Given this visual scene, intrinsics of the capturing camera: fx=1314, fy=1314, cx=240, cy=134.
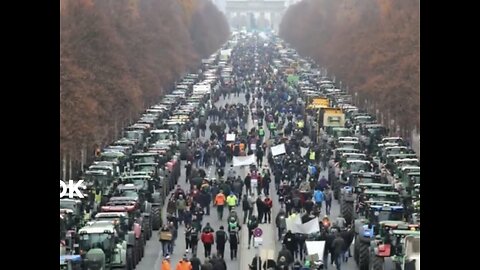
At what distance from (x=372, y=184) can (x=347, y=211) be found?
71.6 inches

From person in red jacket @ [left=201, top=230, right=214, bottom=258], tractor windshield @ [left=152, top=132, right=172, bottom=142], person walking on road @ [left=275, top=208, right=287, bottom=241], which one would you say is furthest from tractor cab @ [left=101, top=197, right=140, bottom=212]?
tractor windshield @ [left=152, top=132, right=172, bottom=142]

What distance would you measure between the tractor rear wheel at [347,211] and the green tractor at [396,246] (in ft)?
19.7

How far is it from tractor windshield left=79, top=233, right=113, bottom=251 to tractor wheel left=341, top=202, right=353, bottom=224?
9.06 meters

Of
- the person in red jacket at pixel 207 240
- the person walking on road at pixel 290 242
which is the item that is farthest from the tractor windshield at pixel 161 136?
the person walking on road at pixel 290 242

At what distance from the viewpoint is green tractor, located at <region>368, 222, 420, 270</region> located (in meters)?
25.2

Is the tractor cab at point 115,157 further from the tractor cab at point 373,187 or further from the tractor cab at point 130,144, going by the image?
the tractor cab at point 373,187

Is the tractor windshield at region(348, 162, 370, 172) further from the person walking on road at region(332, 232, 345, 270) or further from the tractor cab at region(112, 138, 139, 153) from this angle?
the person walking on road at region(332, 232, 345, 270)

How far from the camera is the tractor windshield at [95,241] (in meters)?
27.5

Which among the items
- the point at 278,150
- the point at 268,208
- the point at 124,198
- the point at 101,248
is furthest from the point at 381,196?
the point at 278,150

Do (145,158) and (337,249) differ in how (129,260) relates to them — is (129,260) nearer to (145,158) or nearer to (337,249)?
(337,249)
